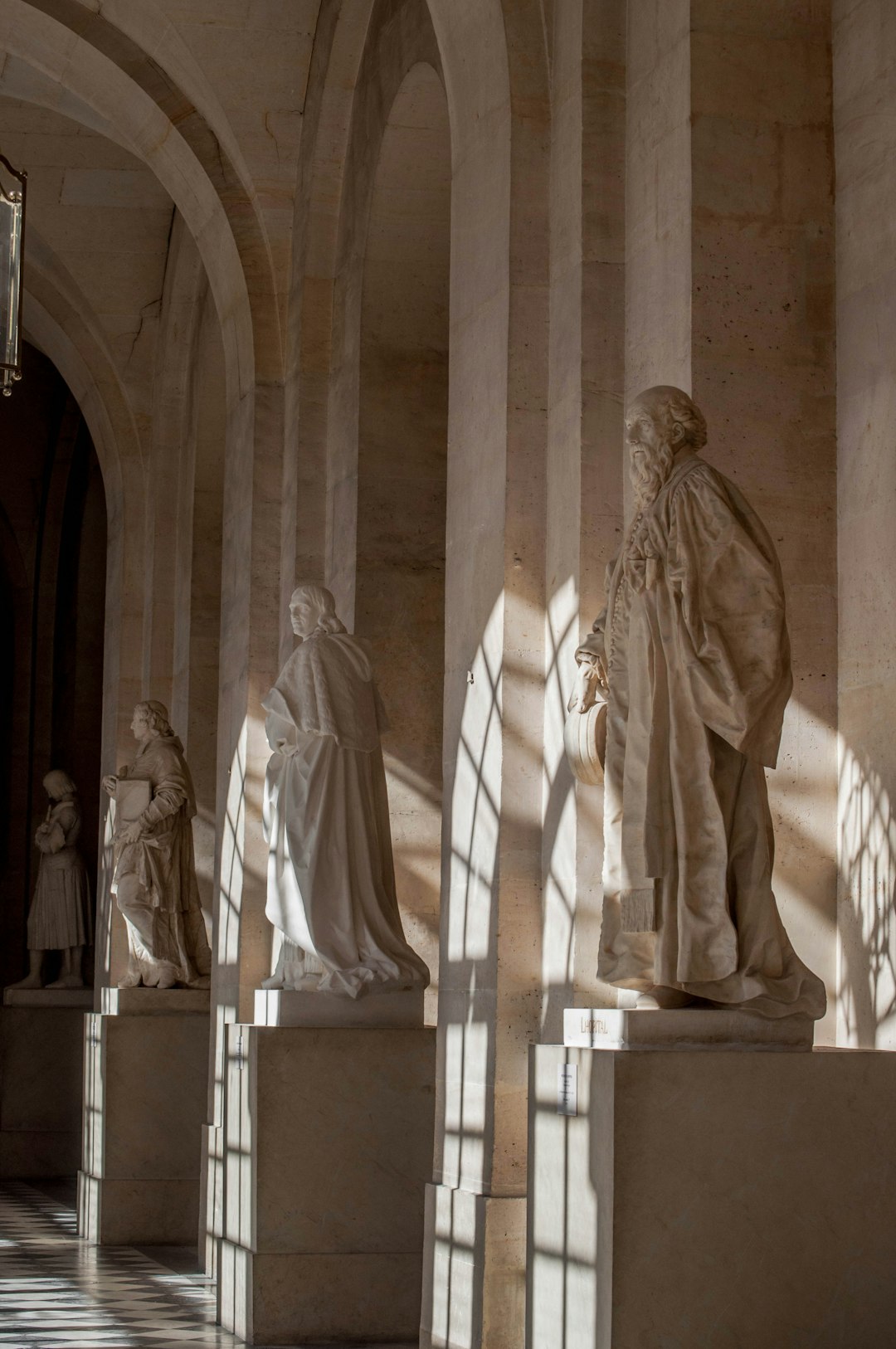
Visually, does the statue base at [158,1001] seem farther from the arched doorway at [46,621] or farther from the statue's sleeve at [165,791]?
the arched doorway at [46,621]

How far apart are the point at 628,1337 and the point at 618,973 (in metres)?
0.87

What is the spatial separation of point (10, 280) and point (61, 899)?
12.6 metres

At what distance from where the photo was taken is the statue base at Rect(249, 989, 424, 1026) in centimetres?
817

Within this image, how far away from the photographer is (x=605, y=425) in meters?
6.84

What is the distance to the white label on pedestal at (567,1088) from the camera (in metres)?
4.80

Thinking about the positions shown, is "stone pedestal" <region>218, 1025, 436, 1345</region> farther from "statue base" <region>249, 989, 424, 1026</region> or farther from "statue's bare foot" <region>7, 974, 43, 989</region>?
"statue's bare foot" <region>7, 974, 43, 989</region>

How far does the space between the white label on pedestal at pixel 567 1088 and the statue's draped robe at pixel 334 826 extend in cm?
330

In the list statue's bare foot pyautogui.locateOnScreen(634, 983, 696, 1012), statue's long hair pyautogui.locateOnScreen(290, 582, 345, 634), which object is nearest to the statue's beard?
statue's bare foot pyautogui.locateOnScreen(634, 983, 696, 1012)

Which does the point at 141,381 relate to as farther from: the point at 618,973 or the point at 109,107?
the point at 618,973

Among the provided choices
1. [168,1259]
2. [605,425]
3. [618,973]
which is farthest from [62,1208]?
[618,973]

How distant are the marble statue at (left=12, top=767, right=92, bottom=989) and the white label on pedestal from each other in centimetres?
1334

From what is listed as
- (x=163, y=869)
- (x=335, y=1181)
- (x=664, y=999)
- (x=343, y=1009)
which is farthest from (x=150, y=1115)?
(x=664, y=999)

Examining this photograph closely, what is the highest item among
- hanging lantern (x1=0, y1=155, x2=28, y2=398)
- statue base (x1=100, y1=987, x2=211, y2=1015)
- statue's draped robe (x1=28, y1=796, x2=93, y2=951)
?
hanging lantern (x1=0, y1=155, x2=28, y2=398)

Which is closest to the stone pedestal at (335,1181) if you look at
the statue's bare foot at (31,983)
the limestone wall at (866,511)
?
the limestone wall at (866,511)
